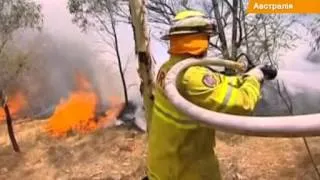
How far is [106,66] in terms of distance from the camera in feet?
55.0

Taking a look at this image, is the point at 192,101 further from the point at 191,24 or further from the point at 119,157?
the point at 119,157

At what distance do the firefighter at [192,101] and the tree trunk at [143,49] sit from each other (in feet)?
5.85

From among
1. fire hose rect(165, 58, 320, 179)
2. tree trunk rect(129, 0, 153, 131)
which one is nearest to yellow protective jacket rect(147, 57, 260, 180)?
fire hose rect(165, 58, 320, 179)

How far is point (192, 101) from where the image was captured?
1.95 metres

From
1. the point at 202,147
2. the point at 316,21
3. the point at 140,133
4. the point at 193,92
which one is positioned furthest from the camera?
the point at 140,133

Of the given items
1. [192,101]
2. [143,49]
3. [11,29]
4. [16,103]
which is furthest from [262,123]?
[16,103]

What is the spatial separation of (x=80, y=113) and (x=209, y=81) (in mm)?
14189

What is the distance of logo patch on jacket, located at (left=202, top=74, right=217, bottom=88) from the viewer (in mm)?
1961

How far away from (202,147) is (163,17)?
9.97m

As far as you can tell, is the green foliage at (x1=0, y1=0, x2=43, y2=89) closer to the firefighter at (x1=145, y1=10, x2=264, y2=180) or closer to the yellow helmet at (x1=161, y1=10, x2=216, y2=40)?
the firefighter at (x1=145, y1=10, x2=264, y2=180)

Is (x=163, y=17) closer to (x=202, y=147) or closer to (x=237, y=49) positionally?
(x=237, y=49)

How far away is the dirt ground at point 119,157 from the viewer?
34.8 feet

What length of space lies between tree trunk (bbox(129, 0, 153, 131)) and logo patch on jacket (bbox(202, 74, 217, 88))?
2.11 meters

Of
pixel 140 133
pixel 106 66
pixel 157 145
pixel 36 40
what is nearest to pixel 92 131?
pixel 140 133
